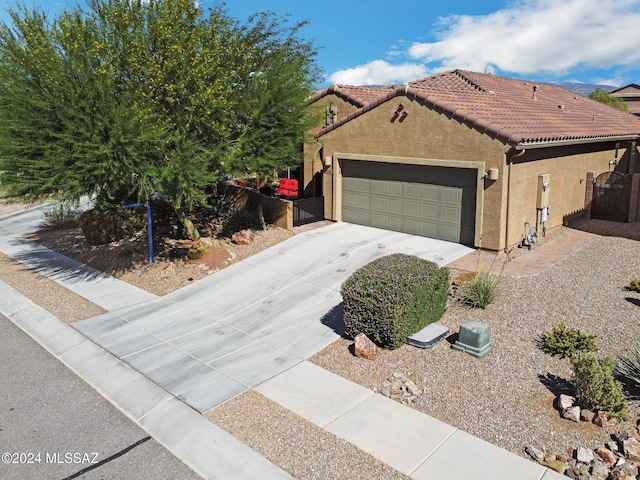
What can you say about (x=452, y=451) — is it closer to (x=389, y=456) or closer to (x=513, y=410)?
(x=389, y=456)

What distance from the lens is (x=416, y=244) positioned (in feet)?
51.2

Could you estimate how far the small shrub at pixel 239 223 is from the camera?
1722cm

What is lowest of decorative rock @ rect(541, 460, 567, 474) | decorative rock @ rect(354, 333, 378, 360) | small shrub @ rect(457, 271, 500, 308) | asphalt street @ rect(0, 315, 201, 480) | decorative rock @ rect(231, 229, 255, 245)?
asphalt street @ rect(0, 315, 201, 480)

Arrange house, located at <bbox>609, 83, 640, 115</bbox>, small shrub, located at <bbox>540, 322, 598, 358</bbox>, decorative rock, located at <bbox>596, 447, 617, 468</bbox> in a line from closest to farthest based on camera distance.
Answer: decorative rock, located at <bbox>596, 447, 617, 468</bbox> < small shrub, located at <bbox>540, 322, 598, 358</bbox> < house, located at <bbox>609, 83, 640, 115</bbox>

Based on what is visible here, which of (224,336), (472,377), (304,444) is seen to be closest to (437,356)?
(472,377)

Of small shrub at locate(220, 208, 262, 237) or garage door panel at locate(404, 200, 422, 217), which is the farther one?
small shrub at locate(220, 208, 262, 237)

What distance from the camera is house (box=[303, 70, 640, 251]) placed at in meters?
14.4

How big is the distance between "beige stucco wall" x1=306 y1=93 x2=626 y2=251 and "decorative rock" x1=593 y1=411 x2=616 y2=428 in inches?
305

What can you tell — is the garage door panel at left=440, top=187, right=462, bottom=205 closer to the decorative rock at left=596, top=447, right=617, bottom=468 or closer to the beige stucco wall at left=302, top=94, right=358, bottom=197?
the beige stucco wall at left=302, top=94, right=358, bottom=197

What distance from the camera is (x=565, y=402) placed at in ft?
24.4

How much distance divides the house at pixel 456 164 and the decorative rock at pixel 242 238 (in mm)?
3549

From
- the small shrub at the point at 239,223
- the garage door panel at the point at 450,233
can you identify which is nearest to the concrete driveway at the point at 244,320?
the garage door panel at the point at 450,233

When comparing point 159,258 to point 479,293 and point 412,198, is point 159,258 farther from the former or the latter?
point 479,293

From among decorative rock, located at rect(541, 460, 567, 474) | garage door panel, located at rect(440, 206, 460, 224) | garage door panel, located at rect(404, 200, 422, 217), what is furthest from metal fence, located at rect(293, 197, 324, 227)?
decorative rock, located at rect(541, 460, 567, 474)
